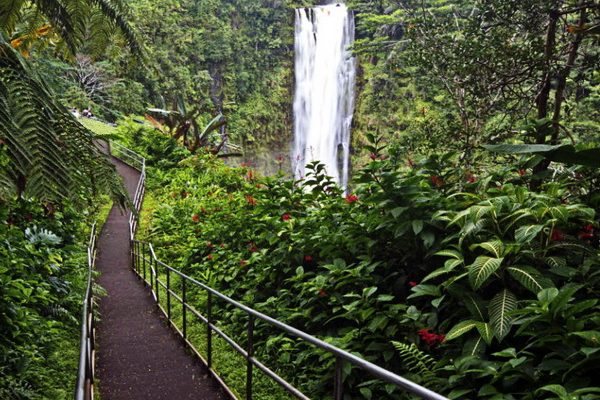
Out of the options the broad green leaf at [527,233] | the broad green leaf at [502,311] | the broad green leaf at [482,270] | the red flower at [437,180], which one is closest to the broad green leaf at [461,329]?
the broad green leaf at [502,311]

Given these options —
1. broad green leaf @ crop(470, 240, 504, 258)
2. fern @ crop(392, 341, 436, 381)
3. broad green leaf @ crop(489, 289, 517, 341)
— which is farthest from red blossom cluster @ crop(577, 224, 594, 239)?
fern @ crop(392, 341, 436, 381)

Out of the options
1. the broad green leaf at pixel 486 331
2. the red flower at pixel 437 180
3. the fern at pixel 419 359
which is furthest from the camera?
the red flower at pixel 437 180

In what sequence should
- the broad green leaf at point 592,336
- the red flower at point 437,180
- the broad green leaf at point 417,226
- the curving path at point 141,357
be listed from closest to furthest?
the broad green leaf at point 592,336, the broad green leaf at point 417,226, the red flower at point 437,180, the curving path at point 141,357

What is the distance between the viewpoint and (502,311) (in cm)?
249

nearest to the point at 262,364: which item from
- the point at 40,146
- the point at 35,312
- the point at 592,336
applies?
the point at 592,336

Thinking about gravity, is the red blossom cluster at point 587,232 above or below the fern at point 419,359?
above

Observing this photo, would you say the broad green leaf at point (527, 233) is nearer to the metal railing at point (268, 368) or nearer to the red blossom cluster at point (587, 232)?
the red blossom cluster at point (587, 232)

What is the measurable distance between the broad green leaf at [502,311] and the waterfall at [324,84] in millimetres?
27173

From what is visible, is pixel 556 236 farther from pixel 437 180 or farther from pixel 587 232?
pixel 437 180

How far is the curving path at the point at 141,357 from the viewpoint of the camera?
3941 millimetres

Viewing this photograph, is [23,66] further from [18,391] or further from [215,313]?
[215,313]

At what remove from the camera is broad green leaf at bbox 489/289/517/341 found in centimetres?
241

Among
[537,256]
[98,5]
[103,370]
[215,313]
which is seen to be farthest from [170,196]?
[537,256]

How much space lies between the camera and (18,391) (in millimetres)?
3035
